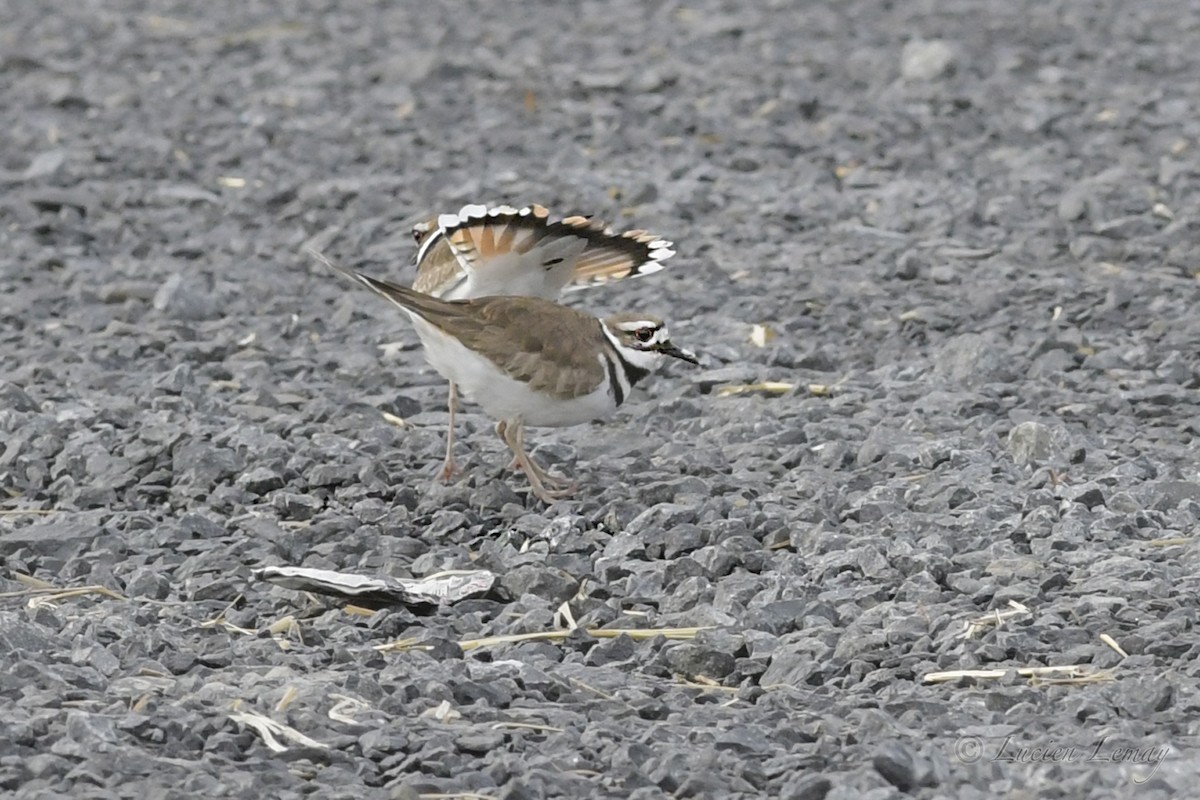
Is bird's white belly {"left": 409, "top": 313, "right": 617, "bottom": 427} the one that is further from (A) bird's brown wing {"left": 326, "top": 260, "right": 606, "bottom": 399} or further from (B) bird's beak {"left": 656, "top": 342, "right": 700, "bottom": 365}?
(B) bird's beak {"left": 656, "top": 342, "right": 700, "bottom": 365}

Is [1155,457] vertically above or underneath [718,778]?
underneath

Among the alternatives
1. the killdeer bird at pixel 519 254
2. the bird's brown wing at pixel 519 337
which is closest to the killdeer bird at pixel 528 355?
the bird's brown wing at pixel 519 337

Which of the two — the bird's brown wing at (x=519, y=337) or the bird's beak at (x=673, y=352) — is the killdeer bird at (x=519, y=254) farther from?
the bird's beak at (x=673, y=352)

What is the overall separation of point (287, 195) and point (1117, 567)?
228 inches

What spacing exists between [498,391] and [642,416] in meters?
1.06

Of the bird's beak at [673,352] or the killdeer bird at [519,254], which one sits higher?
the killdeer bird at [519,254]

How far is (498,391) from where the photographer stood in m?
6.25

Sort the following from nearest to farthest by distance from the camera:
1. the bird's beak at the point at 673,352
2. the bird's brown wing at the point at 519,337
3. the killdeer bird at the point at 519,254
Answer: the bird's brown wing at the point at 519,337 < the killdeer bird at the point at 519,254 < the bird's beak at the point at 673,352

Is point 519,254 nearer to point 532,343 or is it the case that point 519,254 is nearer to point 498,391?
point 532,343

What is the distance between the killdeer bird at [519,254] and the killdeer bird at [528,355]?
0.56ft

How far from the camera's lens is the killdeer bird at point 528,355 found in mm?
6207

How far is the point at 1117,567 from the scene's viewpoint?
5387mm

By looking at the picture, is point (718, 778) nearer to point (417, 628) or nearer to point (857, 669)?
point (857, 669)

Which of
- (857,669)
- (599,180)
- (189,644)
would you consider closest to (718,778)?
(857,669)
